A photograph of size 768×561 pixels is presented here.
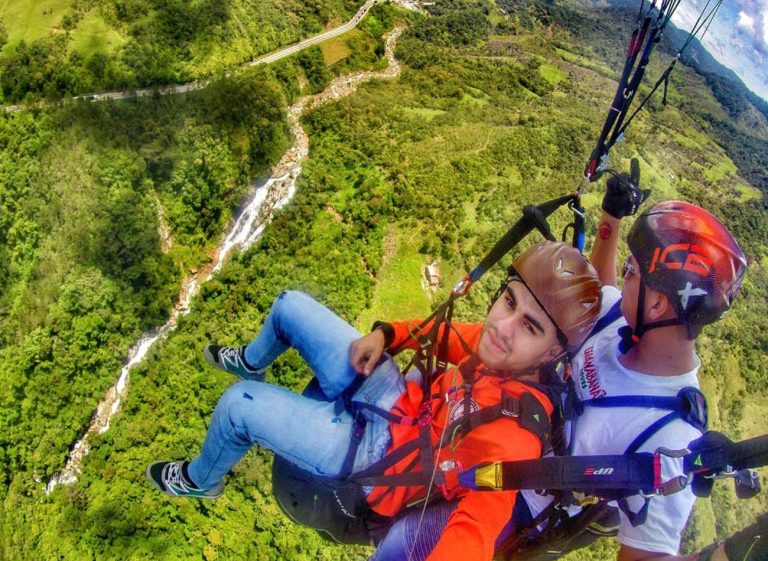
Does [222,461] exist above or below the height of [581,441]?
below

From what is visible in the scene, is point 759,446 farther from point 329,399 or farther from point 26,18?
point 26,18

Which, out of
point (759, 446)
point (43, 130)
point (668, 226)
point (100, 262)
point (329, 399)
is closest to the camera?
point (759, 446)

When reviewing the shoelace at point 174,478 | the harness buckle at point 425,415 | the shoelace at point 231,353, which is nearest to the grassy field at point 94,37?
the shoelace at point 231,353

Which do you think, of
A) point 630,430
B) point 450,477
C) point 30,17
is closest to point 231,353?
point 450,477

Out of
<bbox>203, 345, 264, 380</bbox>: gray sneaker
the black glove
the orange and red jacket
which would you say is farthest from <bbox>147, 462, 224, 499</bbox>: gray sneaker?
the black glove

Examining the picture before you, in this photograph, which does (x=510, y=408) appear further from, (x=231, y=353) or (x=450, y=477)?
(x=231, y=353)

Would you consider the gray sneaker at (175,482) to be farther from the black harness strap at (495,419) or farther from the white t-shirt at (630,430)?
the white t-shirt at (630,430)

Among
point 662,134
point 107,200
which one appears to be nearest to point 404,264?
point 107,200
